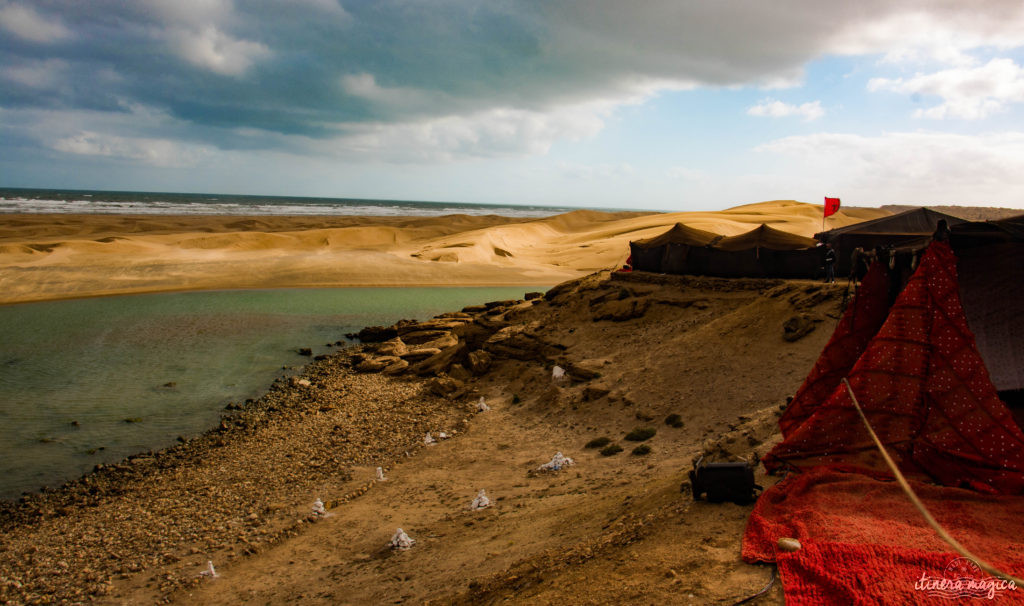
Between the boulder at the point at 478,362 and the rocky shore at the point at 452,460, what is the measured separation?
0.06 m

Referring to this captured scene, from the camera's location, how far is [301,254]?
134 ft

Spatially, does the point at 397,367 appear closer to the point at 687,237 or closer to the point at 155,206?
the point at 687,237

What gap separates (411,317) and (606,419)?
15.5 metres

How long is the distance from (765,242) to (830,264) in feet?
6.79

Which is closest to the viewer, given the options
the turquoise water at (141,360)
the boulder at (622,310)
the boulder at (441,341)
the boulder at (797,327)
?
the boulder at (797,327)

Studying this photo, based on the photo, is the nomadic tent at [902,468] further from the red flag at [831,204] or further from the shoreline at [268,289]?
the shoreline at [268,289]

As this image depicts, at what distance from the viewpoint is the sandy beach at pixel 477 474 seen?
545cm

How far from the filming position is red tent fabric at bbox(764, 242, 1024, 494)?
17.7ft

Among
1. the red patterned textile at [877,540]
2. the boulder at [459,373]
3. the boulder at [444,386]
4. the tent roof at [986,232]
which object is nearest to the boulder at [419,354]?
the boulder at [459,373]

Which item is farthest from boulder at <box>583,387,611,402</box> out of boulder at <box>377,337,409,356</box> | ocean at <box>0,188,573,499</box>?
ocean at <box>0,188,573,499</box>

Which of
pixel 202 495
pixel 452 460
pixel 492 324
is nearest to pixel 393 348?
pixel 492 324

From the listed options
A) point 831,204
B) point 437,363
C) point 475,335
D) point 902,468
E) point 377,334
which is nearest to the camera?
point 902,468

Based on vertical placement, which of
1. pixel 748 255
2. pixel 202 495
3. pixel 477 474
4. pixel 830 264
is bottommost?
pixel 202 495

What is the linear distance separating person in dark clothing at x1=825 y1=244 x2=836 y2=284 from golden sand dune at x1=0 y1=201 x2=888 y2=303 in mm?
21660
